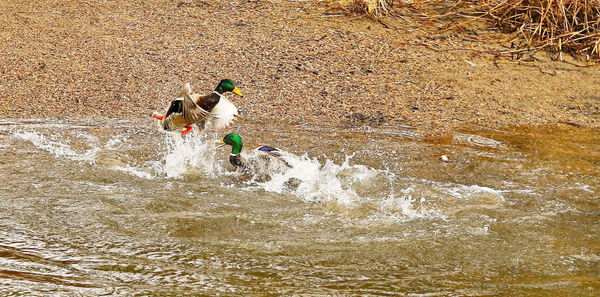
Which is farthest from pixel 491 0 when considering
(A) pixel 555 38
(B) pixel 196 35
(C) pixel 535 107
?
(B) pixel 196 35

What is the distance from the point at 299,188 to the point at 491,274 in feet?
5.97

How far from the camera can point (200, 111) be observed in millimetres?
6355

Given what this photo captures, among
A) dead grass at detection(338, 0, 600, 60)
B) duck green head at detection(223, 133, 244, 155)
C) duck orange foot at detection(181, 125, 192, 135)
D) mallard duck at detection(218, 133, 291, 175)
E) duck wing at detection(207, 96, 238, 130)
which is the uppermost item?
dead grass at detection(338, 0, 600, 60)

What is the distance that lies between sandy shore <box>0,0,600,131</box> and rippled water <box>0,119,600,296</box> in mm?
438

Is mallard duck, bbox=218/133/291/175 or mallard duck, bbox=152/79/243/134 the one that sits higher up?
mallard duck, bbox=152/79/243/134

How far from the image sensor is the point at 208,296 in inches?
167

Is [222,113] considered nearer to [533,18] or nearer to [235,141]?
[235,141]

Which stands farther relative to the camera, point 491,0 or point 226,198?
point 491,0

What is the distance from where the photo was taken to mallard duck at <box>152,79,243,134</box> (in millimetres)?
6312

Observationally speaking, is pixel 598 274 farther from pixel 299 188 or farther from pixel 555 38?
pixel 555 38

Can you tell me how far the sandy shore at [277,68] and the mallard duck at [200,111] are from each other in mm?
848

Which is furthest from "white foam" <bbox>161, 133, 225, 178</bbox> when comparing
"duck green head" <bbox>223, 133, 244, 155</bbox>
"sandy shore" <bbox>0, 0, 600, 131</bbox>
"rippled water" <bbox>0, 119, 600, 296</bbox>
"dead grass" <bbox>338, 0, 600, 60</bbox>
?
"dead grass" <bbox>338, 0, 600, 60</bbox>

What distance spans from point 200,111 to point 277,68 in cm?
202

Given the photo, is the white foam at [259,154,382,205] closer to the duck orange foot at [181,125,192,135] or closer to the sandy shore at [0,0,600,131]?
the duck orange foot at [181,125,192,135]
